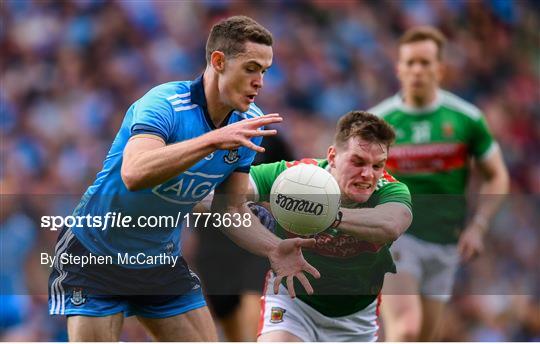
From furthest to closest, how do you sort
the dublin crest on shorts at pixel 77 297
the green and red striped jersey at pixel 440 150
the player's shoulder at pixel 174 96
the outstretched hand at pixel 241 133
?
the green and red striped jersey at pixel 440 150 → the dublin crest on shorts at pixel 77 297 → the player's shoulder at pixel 174 96 → the outstretched hand at pixel 241 133

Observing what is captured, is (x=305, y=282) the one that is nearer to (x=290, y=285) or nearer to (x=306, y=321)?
(x=290, y=285)

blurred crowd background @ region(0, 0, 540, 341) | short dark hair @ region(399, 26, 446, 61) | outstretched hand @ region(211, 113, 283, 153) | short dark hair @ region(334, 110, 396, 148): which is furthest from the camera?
blurred crowd background @ region(0, 0, 540, 341)

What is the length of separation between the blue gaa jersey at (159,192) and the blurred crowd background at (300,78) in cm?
401

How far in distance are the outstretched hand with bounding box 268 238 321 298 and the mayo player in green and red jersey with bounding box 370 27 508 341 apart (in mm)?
2459

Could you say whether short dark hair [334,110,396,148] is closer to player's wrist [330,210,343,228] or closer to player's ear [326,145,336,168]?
player's ear [326,145,336,168]

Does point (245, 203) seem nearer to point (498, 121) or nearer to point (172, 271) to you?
point (172, 271)

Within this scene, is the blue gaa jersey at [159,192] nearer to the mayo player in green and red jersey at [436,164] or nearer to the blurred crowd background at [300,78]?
the mayo player in green and red jersey at [436,164]

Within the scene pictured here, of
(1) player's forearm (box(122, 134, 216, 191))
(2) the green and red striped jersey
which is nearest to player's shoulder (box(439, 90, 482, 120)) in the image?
(2) the green and red striped jersey

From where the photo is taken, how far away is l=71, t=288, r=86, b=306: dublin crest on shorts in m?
5.15

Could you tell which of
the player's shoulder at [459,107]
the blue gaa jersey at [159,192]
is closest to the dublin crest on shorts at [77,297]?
the blue gaa jersey at [159,192]

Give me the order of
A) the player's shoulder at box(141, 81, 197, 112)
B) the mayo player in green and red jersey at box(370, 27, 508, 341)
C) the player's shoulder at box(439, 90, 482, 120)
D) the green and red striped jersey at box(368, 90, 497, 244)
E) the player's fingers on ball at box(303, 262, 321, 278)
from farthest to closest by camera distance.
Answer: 1. the player's shoulder at box(439, 90, 482, 120)
2. the green and red striped jersey at box(368, 90, 497, 244)
3. the mayo player in green and red jersey at box(370, 27, 508, 341)
4. the player's fingers on ball at box(303, 262, 321, 278)
5. the player's shoulder at box(141, 81, 197, 112)

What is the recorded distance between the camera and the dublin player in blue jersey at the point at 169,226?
508 cm

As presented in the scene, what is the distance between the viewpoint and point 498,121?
11.9 meters

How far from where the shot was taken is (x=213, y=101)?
204 inches
